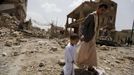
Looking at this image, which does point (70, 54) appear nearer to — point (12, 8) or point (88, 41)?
point (88, 41)

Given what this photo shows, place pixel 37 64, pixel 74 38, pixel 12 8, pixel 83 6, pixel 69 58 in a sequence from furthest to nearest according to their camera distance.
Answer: pixel 83 6 < pixel 12 8 < pixel 37 64 < pixel 69 58 < pixel 74 38

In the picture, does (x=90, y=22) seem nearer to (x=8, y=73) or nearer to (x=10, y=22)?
(x=8, y=73)

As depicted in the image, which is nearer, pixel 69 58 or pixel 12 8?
pixel 69 58

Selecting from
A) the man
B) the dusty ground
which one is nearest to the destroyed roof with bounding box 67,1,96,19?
the dusty ground

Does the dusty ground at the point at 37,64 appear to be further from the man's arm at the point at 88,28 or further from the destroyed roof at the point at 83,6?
the destroyed roof at the point at 83,6

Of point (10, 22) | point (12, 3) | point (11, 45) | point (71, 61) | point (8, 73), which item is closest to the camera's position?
point (71, 61)

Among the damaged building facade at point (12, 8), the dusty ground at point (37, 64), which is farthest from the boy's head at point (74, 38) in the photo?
the damaged building facade at point (12, 8)

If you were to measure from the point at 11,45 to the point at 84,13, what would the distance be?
2144cm

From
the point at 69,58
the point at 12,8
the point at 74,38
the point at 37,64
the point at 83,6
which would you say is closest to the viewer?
the point at 74,38

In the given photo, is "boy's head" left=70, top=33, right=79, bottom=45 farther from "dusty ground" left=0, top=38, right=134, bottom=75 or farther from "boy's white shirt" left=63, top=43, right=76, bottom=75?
"dusty ground" left=0, top=38, right=134, bottom=75

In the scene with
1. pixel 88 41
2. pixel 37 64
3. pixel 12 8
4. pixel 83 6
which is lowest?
pixel 37 64

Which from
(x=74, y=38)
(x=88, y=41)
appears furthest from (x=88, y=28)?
(x=74, y=38)

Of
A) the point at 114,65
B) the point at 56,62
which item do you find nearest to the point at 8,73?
the point at 56,62

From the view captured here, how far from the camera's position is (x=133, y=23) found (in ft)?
109
